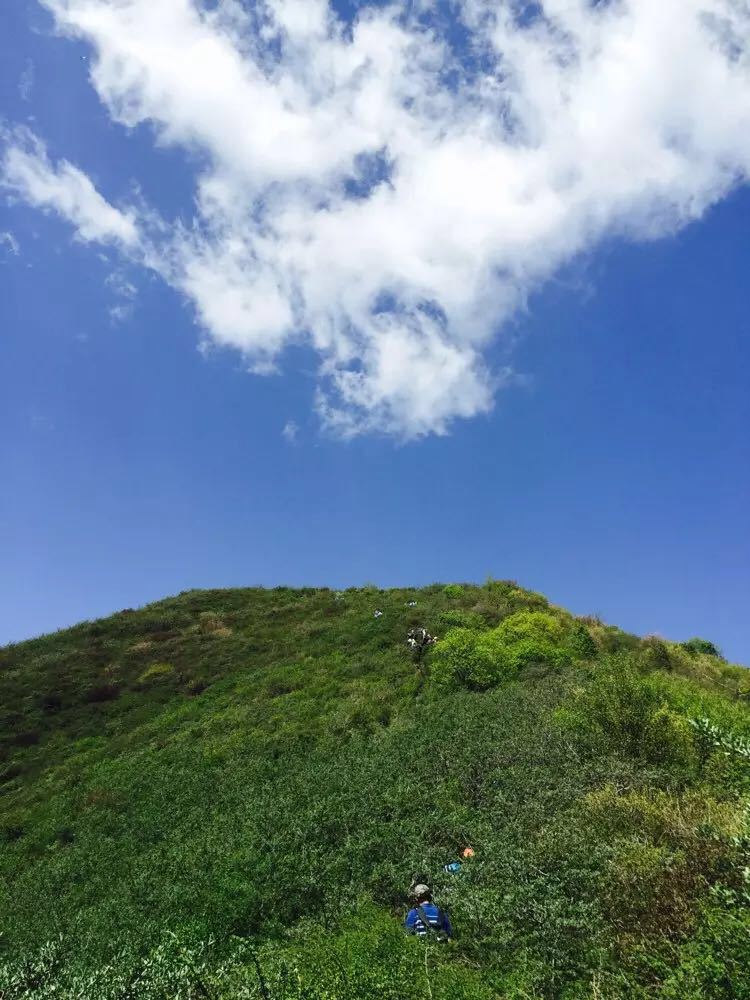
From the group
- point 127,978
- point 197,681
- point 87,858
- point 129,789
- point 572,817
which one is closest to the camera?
point 127,978

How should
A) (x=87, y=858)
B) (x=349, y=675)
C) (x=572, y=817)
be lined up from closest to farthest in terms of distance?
(x=572, y=817), (x=87, y=858), (x=349, y=675)

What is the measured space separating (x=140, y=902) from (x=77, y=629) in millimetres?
41470

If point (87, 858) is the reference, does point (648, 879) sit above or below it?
above

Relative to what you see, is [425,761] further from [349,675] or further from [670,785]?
[349,675]

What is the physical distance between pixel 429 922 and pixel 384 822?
551 cm

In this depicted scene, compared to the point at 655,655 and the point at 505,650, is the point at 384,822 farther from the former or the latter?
the point at 655,655

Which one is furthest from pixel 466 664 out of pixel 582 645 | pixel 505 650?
pixel 582 645

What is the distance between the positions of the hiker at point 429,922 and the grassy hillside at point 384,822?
0.24m

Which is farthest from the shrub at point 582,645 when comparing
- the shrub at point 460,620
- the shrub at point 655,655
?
the shrub at point 460,620

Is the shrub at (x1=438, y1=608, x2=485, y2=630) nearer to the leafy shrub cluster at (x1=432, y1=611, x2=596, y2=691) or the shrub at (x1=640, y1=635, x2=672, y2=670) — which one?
the leafy shrub cluster at (x1=432, y1=611, x2=596, y2=691)

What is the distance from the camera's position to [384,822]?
17.2 meters

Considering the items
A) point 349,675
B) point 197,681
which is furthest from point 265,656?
point 349,675

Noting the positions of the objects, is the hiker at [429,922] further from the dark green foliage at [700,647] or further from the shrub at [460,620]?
the dark green foliage at [700,647]

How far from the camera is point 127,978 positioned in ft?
33.2
